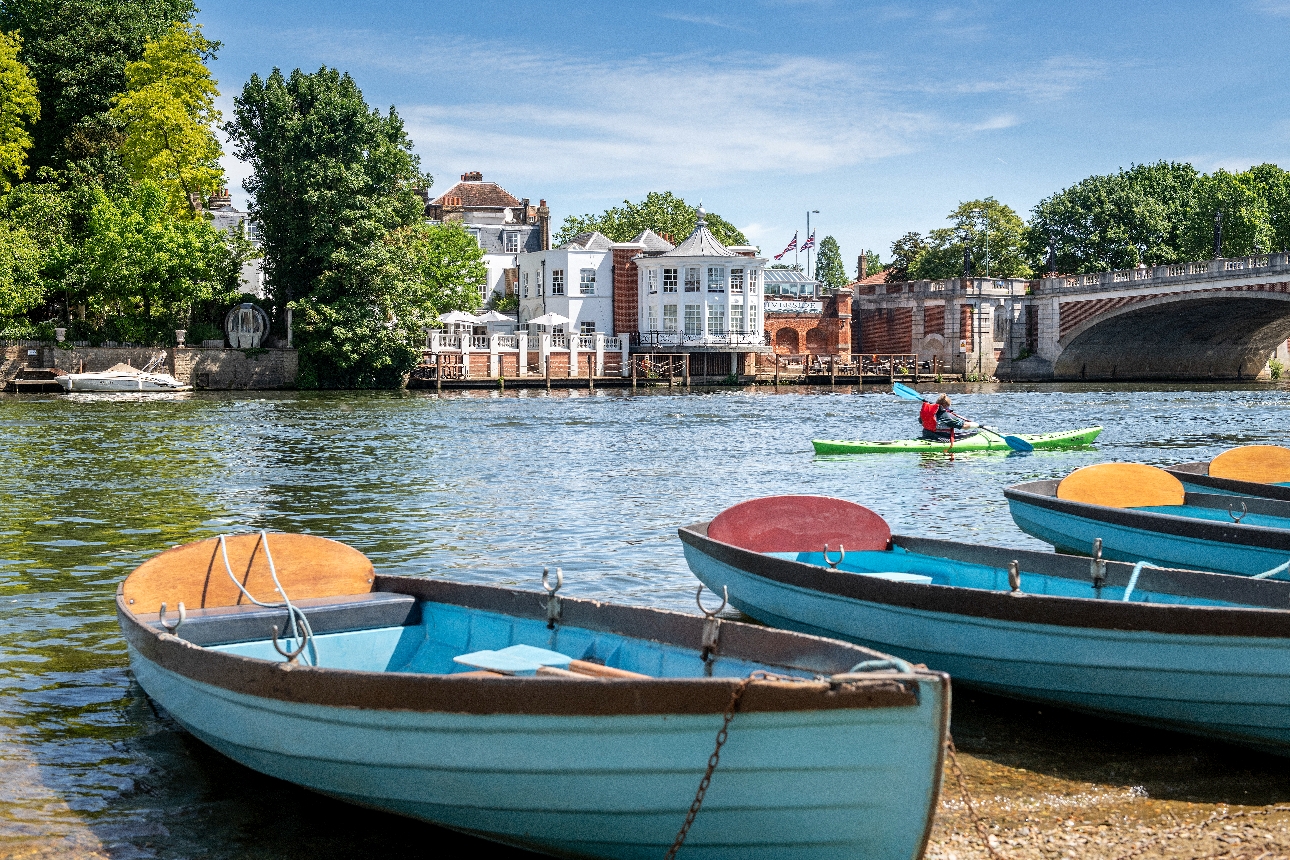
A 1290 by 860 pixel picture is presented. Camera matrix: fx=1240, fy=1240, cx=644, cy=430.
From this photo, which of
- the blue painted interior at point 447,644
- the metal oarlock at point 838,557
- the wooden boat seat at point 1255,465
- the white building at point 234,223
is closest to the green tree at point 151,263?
the white building at point 234,223

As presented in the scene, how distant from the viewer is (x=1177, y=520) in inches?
378

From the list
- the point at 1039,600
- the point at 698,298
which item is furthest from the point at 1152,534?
the point at 698,298

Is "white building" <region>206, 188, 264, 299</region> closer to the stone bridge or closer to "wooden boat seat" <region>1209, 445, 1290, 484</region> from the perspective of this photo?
the stone bridge

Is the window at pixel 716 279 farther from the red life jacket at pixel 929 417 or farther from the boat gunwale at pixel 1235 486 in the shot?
the boat gunwale at pixel 1235 486

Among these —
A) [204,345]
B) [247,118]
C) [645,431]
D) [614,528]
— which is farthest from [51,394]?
[614,528]

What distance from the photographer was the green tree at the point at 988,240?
265 ft

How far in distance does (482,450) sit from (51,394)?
29.3 metres

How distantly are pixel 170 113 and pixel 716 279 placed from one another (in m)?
28.2

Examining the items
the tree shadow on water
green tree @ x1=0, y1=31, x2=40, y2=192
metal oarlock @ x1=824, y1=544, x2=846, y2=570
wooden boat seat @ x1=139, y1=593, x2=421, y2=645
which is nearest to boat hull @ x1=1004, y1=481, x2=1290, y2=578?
metal oarlock @ x1=824, y1=544, x2=846, y2=570

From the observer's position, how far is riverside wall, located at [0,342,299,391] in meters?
51.6

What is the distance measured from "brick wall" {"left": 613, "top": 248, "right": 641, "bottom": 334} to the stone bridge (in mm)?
17972

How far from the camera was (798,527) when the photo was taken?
914cm

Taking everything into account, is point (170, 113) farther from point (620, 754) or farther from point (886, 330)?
point (620, 754)

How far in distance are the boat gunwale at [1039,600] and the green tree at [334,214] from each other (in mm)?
44947
